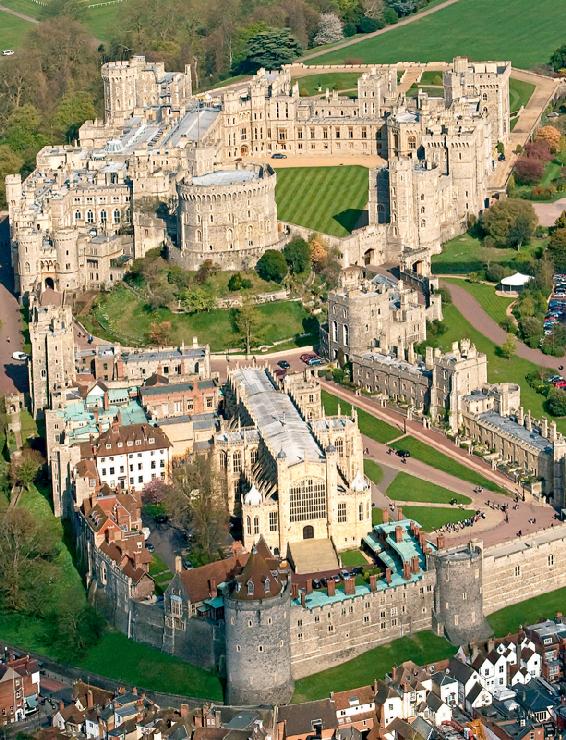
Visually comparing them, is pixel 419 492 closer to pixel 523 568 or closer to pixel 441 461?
pixel 441 461

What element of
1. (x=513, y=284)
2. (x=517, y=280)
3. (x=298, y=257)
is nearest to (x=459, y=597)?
(x=298, y=257)

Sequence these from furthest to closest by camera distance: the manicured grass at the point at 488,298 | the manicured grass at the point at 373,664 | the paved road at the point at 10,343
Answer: the manicured grass at the point at 488,298, the paved road at the point at 10,343, the manicured grass at the point at 373,664

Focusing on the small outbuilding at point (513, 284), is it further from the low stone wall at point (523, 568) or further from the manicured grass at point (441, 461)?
the low stone wall at point (523, 568)

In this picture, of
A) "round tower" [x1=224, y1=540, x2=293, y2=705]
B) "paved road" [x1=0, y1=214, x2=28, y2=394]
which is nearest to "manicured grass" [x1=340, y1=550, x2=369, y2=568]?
"round tower" [x1=224, y1=540, x2=293, y2=705]

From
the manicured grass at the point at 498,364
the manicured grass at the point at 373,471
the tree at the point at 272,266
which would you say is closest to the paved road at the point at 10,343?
the tree at the point at 272,266

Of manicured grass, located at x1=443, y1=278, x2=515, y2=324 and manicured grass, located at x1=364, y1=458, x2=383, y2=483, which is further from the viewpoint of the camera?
manicured grass, located at x1=443, y1=278, x2=515, y2=324

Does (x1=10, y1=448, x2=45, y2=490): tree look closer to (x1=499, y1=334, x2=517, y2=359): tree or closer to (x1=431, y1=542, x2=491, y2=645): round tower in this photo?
(x1=431, y1=542, x2=491, y2=645): round tower

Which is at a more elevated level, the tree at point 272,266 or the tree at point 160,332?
the tree at point 272,266
